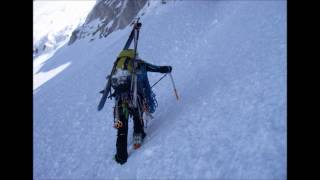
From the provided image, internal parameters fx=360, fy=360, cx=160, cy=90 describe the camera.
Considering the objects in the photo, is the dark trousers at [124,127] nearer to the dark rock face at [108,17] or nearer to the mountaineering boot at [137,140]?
the mountaineering boot at [137,140]

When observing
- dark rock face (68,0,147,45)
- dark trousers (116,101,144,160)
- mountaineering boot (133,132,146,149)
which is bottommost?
dark rock face (68,0,147,45)

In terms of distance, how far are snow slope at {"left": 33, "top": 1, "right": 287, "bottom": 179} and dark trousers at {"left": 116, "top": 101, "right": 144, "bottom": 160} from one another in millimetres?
255

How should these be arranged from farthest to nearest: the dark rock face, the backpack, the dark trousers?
1. the dark rock face
2. the backpack
3. the dark trousers

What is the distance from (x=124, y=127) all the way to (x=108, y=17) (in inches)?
1700

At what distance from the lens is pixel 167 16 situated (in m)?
22.8

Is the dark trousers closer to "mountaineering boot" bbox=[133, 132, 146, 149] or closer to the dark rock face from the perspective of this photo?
"mountaineering boot" bbox=[133, 132, 146, 149]

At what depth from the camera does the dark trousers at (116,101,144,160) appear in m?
7.64

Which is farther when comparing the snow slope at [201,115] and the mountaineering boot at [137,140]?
the mountaineering boot at [137,140]

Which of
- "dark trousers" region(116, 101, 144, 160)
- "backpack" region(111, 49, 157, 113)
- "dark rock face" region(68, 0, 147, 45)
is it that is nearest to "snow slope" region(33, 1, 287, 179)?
"dark trousers" region(116, 101, 144, 160)

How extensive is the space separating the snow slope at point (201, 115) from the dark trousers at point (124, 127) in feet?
0.84

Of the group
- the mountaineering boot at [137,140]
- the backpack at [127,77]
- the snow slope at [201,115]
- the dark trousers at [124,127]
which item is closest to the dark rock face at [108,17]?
the snow slope at [201,115]

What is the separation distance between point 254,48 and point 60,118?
7451mm

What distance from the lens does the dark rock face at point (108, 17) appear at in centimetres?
3821
